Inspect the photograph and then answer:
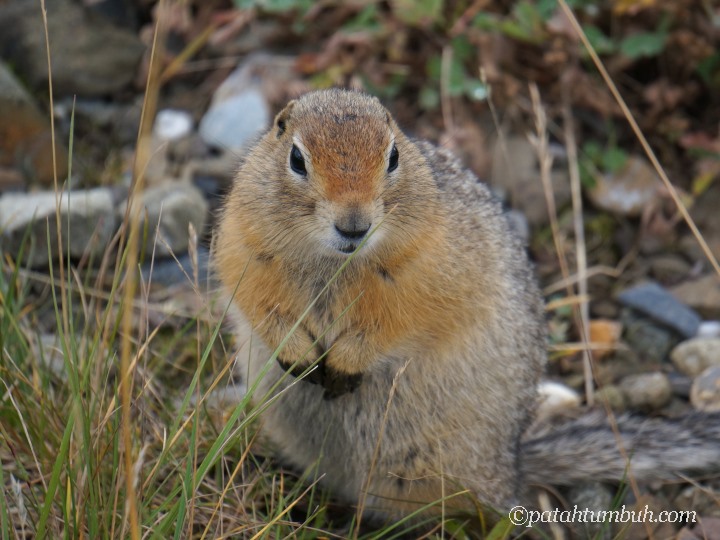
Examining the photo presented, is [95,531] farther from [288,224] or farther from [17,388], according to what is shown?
[288,224]

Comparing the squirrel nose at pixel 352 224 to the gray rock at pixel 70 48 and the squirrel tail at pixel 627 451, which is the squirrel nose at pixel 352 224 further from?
the gray rock at pixel 70 48

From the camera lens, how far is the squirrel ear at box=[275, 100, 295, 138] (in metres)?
3.93

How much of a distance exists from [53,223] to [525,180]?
137 inches

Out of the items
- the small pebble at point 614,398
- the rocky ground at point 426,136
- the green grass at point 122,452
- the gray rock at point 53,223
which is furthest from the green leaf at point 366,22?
the small pebble at point 614,398

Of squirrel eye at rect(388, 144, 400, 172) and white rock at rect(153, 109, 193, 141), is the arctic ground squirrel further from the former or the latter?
white rock at rect(153, 109, 193, 141)

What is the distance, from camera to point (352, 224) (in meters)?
3.35

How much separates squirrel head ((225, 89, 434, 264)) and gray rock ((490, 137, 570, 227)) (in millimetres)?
Result: 3035

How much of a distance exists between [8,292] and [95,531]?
165cm

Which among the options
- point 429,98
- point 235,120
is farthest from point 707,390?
point 235,120

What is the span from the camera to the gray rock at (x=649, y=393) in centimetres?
541

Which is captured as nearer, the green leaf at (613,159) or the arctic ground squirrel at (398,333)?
the arctic ground squirrel at (398,333)

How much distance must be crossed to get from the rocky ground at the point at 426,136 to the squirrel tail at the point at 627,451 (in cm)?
73

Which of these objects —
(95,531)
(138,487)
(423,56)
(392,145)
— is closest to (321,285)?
(392,145)

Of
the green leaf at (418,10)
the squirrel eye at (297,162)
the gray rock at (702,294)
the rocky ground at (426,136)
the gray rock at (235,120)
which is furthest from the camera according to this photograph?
the gray rock at (235,120)
